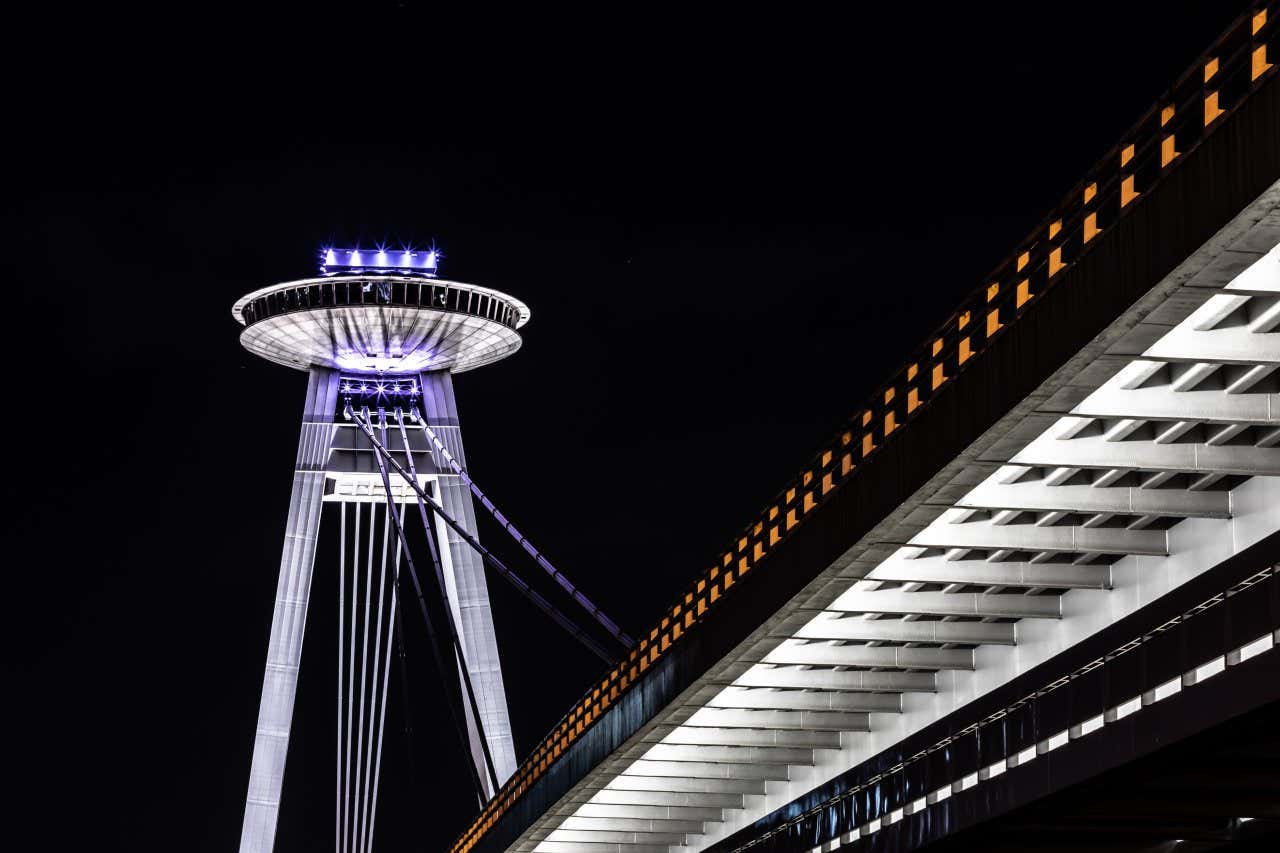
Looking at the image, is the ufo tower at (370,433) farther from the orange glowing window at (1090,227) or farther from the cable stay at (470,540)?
the orange glowing window at (1090,227)

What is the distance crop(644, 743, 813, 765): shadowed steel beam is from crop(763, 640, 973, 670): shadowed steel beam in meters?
6.56

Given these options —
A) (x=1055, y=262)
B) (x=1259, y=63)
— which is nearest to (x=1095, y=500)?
(x=1055, y=262)

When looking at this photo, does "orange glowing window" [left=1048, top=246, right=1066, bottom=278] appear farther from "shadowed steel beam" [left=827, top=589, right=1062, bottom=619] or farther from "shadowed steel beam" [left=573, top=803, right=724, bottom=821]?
"shadowed steel beam" [left=573, top=803, right=724, bottom=821]

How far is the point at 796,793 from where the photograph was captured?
134ft

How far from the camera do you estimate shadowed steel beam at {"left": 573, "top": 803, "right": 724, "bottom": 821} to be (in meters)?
46.2

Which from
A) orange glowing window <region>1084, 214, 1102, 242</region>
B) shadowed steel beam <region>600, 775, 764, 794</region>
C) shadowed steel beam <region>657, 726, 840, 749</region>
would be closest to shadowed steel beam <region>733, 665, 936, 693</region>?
shadowed steel beam <region>657, 726, 840, 749</region>

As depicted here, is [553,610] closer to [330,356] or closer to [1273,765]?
[330,356]

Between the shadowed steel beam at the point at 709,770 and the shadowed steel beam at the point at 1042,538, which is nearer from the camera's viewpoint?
the shadowed steel beam at the point at 1042,538

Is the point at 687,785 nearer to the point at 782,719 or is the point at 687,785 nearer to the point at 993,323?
the point at 782,719

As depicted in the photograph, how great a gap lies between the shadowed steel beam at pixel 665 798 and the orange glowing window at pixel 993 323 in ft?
76.8

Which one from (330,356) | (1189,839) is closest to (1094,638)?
(1189,839)

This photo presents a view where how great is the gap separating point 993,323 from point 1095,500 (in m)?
3.10

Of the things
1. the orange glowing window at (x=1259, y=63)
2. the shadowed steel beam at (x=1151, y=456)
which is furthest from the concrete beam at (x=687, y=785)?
the orange glowing window at (x=1259, y=63)

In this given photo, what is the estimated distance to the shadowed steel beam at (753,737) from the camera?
37625 mm
